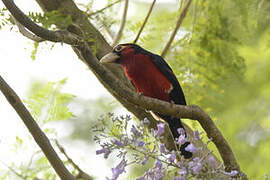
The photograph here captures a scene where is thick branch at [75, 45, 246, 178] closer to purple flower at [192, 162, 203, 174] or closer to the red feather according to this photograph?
purple flower at [192, 162, 203, 174]

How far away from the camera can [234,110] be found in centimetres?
605

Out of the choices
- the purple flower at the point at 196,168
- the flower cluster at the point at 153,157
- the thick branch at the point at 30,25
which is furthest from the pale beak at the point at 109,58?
the purple flower at the point at 196,168

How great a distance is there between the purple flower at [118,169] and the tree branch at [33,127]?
85 centimetres

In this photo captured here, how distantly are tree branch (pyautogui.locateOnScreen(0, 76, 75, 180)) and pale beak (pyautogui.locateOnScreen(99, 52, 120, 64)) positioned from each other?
755 millimetres

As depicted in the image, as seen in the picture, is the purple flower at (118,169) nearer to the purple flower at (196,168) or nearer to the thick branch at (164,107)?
the purple flower at (196,168)

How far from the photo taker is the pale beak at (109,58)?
355 centimetres

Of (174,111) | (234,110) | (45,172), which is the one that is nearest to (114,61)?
(45,172)

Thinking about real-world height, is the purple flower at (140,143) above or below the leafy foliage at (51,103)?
below

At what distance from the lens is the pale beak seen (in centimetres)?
355

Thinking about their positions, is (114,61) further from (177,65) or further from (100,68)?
(100,68)

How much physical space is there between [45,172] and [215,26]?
6.99ft

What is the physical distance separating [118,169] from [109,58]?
68.5 inches

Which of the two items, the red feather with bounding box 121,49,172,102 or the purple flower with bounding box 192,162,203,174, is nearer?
the purple flower with bounding box 192,162,203,174

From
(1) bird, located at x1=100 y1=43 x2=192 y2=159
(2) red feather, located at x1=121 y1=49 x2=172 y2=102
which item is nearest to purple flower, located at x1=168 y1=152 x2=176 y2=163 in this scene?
(1) bird, located at x1=100 y1=43 x2=192 y2=159
